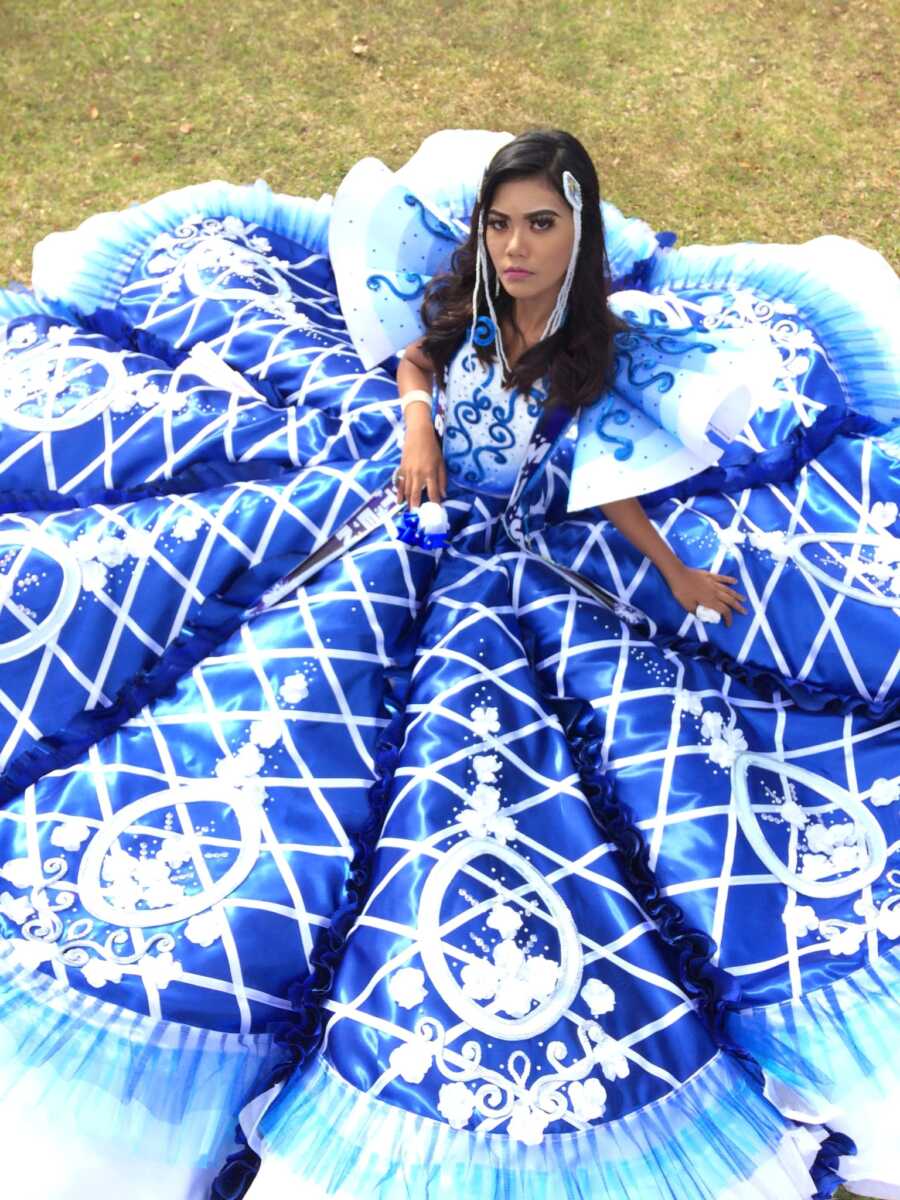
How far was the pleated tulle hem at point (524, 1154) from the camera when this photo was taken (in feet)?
4.70

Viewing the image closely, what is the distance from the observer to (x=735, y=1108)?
154 centimetres

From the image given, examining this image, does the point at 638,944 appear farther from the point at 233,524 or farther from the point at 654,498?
the point at 233,524

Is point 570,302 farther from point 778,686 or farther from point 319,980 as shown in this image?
point 319,980

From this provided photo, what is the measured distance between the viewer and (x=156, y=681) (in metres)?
1.88

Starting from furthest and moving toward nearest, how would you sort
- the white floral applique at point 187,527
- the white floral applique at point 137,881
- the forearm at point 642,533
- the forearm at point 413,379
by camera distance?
1. the forearm at point 413,379
2. the white floral applique at point 187,527
3. the forearm at point 642,533
4. the white floral applique at point 137,881

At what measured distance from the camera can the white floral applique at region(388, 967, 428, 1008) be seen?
1547 millimetres

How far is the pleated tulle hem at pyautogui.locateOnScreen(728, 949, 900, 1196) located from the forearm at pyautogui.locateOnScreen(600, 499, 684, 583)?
75 cm

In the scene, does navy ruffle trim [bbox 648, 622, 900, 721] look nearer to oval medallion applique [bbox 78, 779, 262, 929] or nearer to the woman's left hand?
the woman's left hand

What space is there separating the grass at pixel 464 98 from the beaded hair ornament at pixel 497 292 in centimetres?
190

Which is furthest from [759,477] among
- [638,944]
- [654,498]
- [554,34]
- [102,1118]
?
[554,34]

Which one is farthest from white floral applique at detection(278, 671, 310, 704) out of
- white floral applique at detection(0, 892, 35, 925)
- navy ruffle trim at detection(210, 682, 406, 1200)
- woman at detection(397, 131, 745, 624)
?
white floral applique at detection(0, 892, 35, 925)

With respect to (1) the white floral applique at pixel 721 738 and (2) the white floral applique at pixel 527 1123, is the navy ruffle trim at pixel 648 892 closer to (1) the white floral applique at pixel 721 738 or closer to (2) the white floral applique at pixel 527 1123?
(1) the white floral applique at pixel 721 738

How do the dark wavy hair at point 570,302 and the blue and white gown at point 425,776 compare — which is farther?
the dark wavy hair at point 570,302

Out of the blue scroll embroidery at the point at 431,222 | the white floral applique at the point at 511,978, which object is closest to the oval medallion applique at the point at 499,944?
the white floral applique at the point at 511,978
